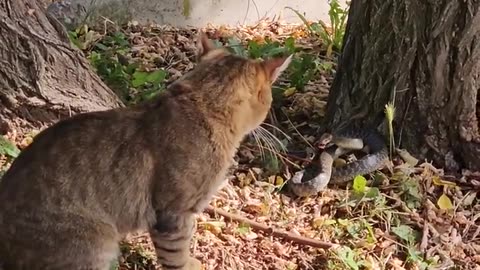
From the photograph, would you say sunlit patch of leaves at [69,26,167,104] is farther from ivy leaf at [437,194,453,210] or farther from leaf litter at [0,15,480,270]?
ivy leaf at [437,194,453,210]

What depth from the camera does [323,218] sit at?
14.9ft

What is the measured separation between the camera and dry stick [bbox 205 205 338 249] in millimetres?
4336

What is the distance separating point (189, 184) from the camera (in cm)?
368

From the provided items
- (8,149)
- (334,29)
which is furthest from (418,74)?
(8,149)

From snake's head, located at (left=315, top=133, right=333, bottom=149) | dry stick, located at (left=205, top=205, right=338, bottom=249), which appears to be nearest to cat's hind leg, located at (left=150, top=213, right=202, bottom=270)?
dry stick, located at (left=205, top=205, right=338, bottom=249)

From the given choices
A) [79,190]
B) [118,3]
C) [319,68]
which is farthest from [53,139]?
[118,3]

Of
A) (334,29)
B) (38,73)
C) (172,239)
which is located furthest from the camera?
(334,29)

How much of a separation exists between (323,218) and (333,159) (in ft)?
1.23

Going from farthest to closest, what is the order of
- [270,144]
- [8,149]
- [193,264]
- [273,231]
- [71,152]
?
[270,144] < [8,149] < [273,231] < [193,264] < [71,152]

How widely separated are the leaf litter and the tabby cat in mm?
531

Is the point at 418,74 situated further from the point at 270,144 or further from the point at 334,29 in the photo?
the point at 334,29

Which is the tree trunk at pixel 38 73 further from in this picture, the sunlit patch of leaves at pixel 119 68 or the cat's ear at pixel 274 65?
the cat's ear at pixel 274 65

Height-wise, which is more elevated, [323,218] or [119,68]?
[119,68]

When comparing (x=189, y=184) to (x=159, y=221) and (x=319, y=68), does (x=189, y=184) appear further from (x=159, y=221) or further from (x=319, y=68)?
(x=319, y=68)
